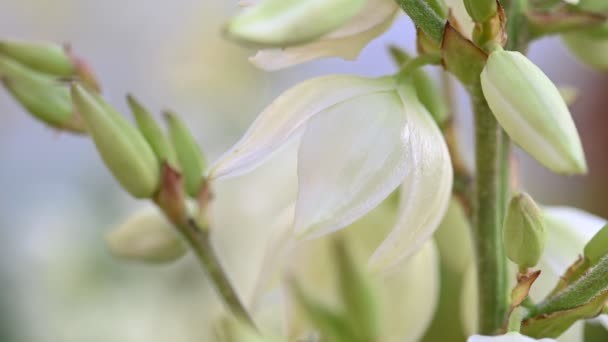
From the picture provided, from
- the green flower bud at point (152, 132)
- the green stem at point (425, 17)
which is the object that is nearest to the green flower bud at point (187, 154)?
the green flower bud at point (152, 132)

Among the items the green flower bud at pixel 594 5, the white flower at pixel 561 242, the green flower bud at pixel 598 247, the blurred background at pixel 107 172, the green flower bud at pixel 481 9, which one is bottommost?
the blurred background at pixel 107 172

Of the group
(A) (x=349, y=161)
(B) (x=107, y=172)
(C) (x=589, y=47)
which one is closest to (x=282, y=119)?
(A) (x=349, y=161)

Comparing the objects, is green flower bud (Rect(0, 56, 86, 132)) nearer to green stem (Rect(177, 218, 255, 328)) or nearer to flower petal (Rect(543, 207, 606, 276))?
green stem (Rect(177, 218, 255, 328))

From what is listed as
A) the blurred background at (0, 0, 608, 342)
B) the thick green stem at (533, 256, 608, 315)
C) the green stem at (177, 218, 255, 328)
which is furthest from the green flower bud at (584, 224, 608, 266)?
the blurred background at (0, 0, 608, 342)

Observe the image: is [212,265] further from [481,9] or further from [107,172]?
[107,172]

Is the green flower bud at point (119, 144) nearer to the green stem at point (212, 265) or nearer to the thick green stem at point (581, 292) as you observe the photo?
the green stem at point (212, 265)

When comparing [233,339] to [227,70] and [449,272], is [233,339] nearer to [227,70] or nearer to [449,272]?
[449,272]
